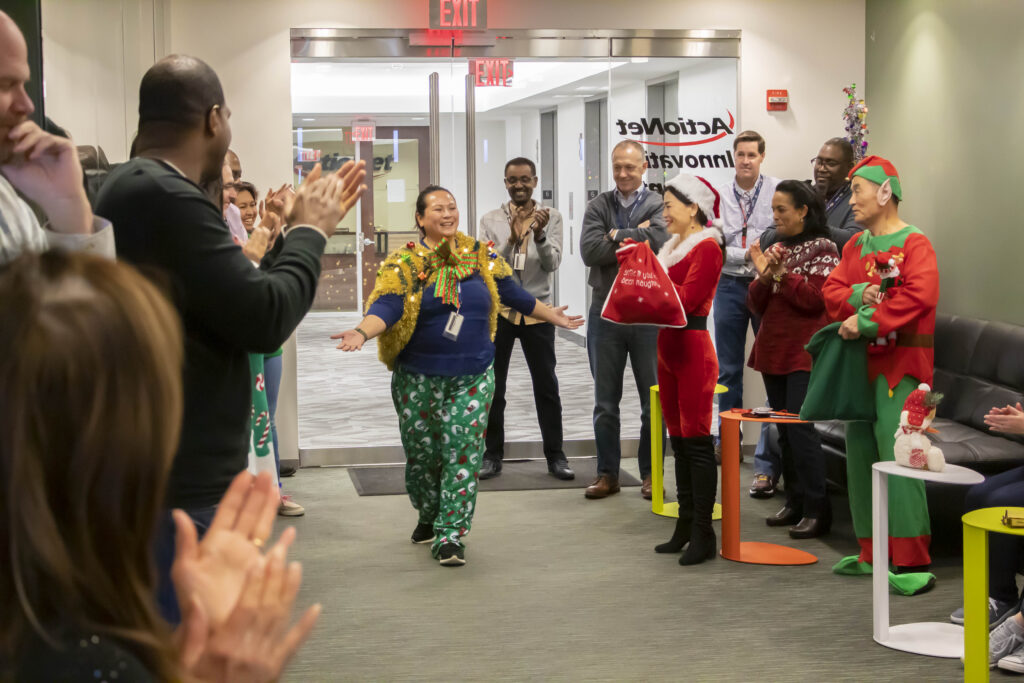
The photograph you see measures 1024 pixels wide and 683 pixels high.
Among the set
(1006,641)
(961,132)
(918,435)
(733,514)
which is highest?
(961,132)

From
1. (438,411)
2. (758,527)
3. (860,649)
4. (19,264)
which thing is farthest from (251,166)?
(19,264)

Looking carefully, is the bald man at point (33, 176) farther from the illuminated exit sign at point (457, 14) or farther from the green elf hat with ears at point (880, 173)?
the illuminated exit sign at point (457, 14)

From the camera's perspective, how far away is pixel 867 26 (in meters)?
7.30

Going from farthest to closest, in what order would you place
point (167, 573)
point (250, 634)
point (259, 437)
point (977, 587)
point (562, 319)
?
1. point (562, 319)
2. point (977, 587)
3. point (259, 437)
4. point (167, 573)
5. point (250, 634)

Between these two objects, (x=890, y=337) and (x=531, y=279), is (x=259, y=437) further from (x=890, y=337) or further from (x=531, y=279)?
(x=531, y=279)

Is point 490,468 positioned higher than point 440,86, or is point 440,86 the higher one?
point 440,86

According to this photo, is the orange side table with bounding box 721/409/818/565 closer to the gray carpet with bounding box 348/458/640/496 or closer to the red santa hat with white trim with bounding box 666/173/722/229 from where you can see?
the red santa hat with white trim with bounding box 666/173/722/229

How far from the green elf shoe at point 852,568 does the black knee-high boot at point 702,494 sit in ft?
1.76

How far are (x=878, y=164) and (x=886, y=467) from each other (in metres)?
1.32

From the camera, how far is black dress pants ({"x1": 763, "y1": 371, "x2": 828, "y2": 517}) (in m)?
5.38

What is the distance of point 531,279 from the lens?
683cm

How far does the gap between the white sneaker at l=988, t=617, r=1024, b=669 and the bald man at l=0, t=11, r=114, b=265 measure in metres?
3.08

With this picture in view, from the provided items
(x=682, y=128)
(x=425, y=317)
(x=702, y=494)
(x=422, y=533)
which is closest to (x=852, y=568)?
(x=702, y=494)

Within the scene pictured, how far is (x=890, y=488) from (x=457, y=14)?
4029mm
